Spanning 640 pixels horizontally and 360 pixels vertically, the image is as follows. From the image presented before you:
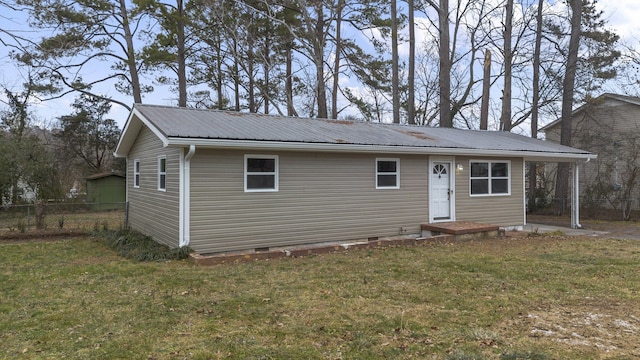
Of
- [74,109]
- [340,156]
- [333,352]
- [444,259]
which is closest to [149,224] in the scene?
[340,156]

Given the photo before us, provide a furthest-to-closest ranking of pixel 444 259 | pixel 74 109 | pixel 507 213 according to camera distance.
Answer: pixel 74 109
pixel 507 213
pixel 444 259

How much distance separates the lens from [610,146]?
1872 cm

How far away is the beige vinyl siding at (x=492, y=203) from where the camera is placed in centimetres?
1150

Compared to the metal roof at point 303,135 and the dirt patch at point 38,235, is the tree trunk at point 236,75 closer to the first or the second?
the metal roof at point 303,135

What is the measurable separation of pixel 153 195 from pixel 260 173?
299 cm

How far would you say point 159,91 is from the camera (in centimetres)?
2111

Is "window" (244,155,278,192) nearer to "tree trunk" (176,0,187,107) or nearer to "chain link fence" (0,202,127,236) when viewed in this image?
"chain link fence" (0,202,127,236)

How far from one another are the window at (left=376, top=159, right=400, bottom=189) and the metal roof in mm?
529

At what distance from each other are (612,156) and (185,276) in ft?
64.0

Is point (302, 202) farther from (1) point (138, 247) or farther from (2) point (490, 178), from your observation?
(2) point (490, 178)

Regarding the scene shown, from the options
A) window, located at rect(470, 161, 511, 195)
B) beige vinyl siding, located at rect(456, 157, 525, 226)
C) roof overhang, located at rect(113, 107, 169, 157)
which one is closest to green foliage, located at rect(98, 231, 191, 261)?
roof overhang, located at rect(113, 107, 169, 157)

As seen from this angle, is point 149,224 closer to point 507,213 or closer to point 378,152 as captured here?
point 378,152

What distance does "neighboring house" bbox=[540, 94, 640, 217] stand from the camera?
16.1 metres

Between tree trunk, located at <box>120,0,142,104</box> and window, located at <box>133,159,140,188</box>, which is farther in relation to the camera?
tree trunk, located at <box>120,0,142,104</box>
